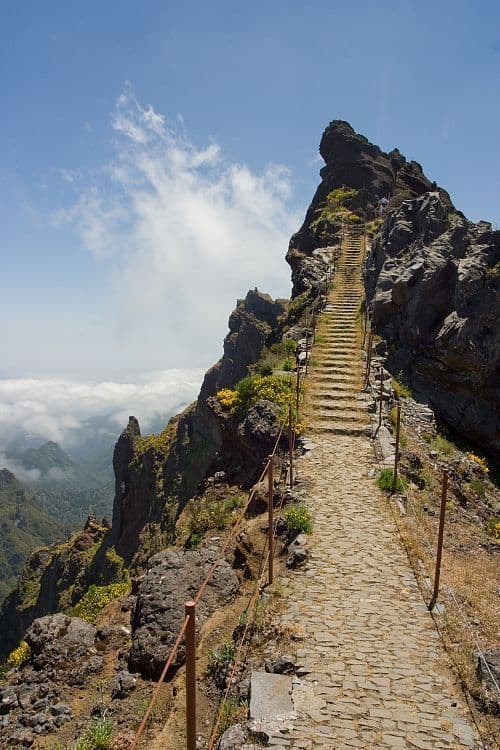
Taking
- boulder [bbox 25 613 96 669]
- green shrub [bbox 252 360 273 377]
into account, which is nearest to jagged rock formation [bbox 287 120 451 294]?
green shrub [bbox 252 360 273 377]

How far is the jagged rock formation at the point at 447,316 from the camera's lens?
19312mm

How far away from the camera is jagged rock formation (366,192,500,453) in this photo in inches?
760

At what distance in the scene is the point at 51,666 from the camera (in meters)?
8.58

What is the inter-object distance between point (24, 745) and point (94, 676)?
169 cm

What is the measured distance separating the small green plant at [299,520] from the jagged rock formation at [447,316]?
11.4 m

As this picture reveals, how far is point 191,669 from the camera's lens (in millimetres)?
4352

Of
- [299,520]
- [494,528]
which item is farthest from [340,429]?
[299,520]

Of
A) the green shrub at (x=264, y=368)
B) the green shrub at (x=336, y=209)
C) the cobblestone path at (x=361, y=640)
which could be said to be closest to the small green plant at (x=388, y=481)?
the cobblestone path at (x=361, y=640)

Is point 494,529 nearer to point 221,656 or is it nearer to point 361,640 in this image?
point 361,640

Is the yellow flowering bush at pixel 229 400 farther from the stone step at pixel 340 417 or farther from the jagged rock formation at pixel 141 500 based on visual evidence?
the jagged rock formation at pixel 141 500

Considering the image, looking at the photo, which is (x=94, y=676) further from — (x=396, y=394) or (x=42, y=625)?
(x=396, y=394)

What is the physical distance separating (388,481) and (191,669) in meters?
9.09

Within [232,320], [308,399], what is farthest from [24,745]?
[232,320]

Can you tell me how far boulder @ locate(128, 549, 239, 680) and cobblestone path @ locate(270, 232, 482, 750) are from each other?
1.54 metres
